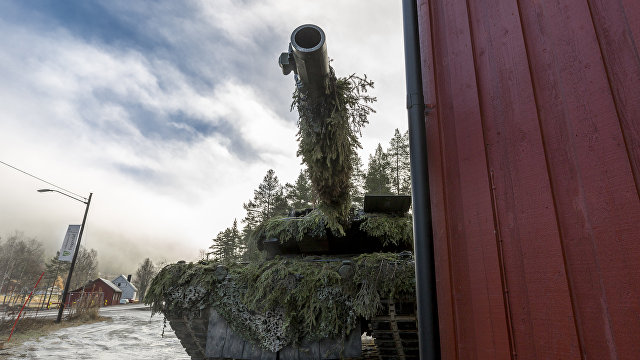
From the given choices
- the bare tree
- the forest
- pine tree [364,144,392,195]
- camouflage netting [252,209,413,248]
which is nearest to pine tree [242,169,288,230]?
the forest

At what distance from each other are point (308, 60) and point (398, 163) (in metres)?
24.5

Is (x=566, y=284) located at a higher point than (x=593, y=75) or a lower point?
lower

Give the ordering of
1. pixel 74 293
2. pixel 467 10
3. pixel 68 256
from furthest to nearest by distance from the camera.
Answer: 1. pixel 74 293
2. pixel 68 256
3. pixel 467 10

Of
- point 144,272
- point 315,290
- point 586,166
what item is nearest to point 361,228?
point 315,290

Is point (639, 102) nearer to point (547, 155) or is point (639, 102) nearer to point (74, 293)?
point (547, 155)

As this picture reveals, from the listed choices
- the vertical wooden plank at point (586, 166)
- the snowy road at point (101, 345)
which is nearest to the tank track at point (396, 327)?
the vertical wooden plank at point (586, 166)

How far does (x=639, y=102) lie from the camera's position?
5.66 ft

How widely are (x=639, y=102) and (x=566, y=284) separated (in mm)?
992

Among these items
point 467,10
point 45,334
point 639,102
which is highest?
point 467,10

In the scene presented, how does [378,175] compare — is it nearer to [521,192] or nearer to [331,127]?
[331,127]

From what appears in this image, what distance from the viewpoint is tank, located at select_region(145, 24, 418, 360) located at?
3051 millimetres

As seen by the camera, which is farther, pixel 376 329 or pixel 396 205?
pixel 396 205

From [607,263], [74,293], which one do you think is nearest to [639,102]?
[607,263]

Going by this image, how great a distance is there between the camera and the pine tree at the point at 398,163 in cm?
2508
